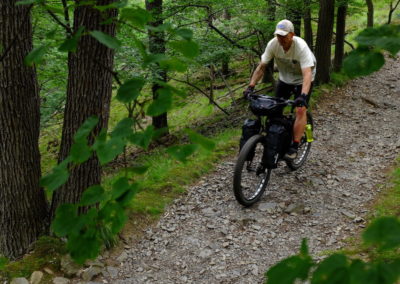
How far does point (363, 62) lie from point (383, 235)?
1.94ft

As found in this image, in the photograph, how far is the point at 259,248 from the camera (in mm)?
4816

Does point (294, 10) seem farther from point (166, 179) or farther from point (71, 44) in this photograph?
point (71, 44)

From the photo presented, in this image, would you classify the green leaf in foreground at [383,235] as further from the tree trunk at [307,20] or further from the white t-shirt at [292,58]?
the tree trunk at [307,20]

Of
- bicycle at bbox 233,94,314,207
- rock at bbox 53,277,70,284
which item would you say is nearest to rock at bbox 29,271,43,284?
rock at bbox 53,277,70,284

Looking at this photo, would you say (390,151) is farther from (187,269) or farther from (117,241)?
(117,241)

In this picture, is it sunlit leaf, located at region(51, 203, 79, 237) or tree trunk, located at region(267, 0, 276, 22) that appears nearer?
sunlit leaf, located at region(51, 203, 79, 237)

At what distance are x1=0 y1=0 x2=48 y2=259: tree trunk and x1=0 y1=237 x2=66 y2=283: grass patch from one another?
0.24 m

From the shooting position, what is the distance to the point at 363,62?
51.8 inches

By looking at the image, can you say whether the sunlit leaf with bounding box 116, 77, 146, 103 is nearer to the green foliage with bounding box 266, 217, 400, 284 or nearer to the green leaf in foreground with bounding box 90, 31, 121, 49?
the green leaf in foreground with bounding box 90, 31, 121, 49

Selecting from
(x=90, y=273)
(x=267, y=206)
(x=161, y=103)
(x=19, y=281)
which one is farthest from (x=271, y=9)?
(x=161, y=103)

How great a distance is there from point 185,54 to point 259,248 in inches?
147

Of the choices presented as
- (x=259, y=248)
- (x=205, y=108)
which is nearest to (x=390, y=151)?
(x=259, y=248)

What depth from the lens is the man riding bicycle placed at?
17.2 ft

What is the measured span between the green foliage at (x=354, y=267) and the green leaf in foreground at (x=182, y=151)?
52cm
